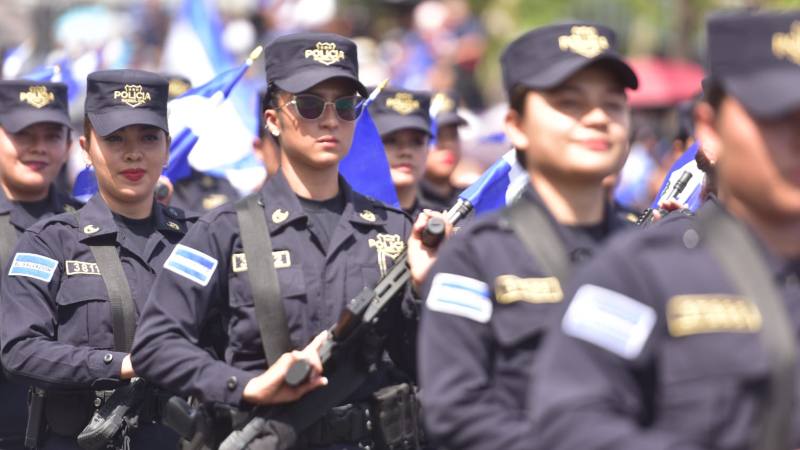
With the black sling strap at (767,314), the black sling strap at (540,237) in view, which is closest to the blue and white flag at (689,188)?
the black sling strap at (540,237)

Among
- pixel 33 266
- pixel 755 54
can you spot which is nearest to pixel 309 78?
pixel 33 266

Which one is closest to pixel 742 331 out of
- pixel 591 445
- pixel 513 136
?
pixel 591 445

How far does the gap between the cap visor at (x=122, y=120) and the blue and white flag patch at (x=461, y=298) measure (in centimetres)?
332

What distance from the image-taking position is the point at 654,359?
375 cm

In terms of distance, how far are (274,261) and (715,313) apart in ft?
8.84

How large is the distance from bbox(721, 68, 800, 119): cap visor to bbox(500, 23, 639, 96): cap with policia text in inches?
29.3

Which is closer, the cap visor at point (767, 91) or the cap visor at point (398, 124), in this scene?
the cap visor at point (767, 91)

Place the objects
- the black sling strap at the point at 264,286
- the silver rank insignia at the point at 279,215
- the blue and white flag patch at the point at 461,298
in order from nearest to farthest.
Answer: the blue and white flag patch at the point at 461,298 → the black sling strap at the point at 264,286 → the silver rank insignia at the point at 279,215

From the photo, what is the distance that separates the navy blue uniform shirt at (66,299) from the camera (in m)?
6.95

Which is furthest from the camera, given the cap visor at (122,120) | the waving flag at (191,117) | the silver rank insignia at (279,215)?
the waving flag at (191,117)

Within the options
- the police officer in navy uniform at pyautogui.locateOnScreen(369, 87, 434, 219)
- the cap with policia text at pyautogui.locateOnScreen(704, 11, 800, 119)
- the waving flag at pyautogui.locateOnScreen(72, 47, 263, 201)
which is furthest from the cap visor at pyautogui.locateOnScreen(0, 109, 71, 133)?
the cap with policia text at pyautogui.locateOnScreen(704, 11, 800, 119)

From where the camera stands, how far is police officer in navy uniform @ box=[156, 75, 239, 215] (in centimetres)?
1162

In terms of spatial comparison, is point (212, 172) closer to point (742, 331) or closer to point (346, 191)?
point (346, 191)

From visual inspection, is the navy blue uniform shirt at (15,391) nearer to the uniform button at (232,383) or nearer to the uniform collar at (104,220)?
the uniform collar at (104,220)
